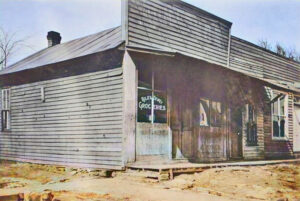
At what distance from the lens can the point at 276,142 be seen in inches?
661

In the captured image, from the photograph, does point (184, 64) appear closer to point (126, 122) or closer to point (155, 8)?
point (155, 8)

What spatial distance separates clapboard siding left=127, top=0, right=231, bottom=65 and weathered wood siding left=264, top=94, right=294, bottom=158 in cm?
373

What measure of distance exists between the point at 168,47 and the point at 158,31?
26.3 inches

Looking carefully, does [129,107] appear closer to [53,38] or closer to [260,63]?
[260,63]

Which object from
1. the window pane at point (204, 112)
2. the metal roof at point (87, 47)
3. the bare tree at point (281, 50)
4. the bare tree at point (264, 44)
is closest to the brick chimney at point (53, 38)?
the metal roof at point (87, 47)

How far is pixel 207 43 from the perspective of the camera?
1368cm

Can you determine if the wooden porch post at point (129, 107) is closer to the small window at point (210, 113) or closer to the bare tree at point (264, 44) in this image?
the small window at point (210, 113)

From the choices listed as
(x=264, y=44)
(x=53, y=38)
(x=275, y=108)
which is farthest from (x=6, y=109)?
(x=264, y=44)

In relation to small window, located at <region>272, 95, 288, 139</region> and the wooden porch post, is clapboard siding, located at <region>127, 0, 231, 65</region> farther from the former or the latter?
small window, located at <region>272, 95, 288, 139</region>

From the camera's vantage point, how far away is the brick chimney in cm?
1919

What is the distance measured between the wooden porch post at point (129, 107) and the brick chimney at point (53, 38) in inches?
407

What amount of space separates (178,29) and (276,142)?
8083 millimetres

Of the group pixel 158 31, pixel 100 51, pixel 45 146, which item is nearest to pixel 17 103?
pixel 45 146

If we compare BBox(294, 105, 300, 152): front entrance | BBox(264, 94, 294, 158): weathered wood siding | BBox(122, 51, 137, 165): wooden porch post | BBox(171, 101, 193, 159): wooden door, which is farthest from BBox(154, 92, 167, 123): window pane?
BBox(294, 105, 300, 152): front entrance
